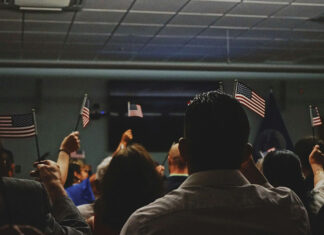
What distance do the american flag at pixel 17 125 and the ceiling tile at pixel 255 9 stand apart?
3724mm

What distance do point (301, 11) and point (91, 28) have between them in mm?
2634

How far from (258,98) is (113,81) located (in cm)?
699

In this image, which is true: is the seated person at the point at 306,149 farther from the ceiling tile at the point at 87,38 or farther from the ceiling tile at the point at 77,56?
the ceiling tile at the point at 77,56

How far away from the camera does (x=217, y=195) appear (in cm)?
127

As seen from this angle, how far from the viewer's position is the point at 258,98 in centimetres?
318

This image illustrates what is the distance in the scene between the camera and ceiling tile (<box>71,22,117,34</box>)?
680 cm

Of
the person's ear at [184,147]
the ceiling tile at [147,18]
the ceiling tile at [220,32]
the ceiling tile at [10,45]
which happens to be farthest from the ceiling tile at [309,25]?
the person's ear at [184,147]

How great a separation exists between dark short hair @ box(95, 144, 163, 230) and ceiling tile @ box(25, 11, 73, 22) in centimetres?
441

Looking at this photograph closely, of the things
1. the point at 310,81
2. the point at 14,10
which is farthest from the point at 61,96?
the point at 310,81

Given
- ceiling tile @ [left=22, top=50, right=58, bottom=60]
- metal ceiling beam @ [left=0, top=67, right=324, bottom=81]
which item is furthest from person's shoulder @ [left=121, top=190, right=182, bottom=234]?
metal ceiling beam @ [left=0, top=67, right=324, bottom=81]

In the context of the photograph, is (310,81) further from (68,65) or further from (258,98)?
(258,98)

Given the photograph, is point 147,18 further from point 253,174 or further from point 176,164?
point 253,174

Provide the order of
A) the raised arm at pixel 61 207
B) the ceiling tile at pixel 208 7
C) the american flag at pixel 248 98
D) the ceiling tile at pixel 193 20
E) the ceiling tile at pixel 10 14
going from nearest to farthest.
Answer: the raised arm at pixel 61 207 < the american flag at pixel 248 98 < the ceiling tile at pixel 208 7 < the ceiling tile at pixel 10 14 < the ceiling tile at pixel 193 20

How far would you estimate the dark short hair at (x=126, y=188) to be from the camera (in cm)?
210
